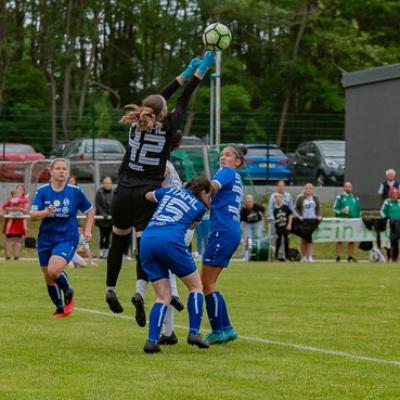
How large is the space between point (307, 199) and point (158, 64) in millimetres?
31356

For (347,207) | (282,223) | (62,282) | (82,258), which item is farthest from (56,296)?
(347,207)

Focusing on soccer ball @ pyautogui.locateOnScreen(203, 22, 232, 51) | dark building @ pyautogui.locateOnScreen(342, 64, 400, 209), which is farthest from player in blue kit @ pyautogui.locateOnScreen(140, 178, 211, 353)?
dark building @ pyautogui.locateOnScreen(342, 64, 400, 209)

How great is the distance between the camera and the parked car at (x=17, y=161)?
30750 mm

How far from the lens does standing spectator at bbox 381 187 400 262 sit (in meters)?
25.4

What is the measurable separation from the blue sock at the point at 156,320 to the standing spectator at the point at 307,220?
17494mm

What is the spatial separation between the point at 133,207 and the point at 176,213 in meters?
0.96

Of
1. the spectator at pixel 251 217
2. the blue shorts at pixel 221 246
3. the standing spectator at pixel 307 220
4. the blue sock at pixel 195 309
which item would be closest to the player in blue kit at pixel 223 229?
the blue shorts at pixel 221 246

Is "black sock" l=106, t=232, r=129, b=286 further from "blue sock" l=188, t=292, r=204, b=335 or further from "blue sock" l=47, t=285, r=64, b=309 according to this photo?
"blue sock" l=47, t=285, r=64, b=309

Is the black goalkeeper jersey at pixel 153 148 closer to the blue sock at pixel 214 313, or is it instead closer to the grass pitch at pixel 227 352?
the blue sock at pixel 214 313

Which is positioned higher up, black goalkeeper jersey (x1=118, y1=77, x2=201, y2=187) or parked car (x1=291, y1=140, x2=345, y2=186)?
black goalkeeper jersey (x1=118, y1=77, x2=201, y2=187)

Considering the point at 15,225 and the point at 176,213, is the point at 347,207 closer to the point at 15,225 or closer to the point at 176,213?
the point at 15,225

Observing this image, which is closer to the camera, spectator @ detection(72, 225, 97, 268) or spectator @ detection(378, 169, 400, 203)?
spectator @ detection(72, 225, 97, 268)

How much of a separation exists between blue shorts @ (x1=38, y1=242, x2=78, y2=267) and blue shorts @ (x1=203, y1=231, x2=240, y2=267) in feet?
7.93

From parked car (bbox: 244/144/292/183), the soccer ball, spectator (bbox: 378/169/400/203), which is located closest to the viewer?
the soccer ball
